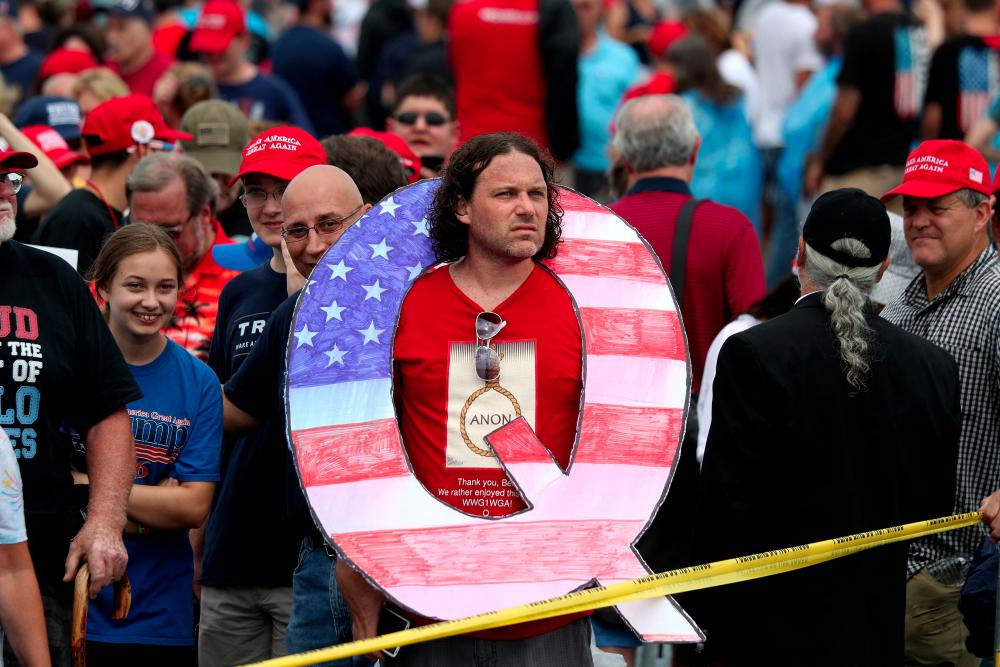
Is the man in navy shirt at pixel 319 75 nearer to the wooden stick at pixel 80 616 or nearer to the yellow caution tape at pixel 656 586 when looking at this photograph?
the wooden stick at pixel 80 616

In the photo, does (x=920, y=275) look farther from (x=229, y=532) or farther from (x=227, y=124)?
(x=227, y=124)

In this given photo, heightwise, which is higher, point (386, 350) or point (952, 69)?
point (952, 69)

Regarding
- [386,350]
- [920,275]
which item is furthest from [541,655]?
[920,275]

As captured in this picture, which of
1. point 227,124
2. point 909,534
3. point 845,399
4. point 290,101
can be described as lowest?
point 909,534

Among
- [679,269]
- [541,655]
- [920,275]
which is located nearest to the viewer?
[541,655]

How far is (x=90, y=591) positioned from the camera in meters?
4.20

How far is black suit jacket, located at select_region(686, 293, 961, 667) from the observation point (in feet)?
14.3

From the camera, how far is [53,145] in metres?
7.61

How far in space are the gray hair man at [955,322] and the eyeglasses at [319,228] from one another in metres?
2.00

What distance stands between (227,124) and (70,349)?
3.11m

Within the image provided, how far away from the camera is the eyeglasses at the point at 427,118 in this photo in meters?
7.75

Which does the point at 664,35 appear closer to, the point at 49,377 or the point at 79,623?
the point at 49,377

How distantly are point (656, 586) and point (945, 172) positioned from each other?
2106mm

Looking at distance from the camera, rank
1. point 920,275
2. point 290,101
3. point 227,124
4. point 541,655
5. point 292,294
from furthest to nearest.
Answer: point 290,101, point 227,124, point 920,275, point 292,294, point 541,655
